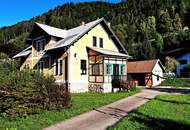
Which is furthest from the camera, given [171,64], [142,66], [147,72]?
[171,64]

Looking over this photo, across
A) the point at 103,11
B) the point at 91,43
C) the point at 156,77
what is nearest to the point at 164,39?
the point at 156,77

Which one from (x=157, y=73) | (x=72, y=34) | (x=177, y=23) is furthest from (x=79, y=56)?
(x=177, y=23)

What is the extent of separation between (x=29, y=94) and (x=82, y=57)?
1533 centimetres

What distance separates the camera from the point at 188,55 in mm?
52906

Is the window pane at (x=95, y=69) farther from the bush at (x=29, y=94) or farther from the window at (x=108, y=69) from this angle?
the bush at (x=29, y=94)

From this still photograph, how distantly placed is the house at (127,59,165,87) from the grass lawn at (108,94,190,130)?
23.2 m

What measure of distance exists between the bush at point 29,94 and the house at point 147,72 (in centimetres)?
2606

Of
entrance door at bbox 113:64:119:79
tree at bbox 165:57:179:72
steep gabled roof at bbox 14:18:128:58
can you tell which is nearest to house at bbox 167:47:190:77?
tree at bbox 165:57:179:72

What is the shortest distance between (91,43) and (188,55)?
27.1 m

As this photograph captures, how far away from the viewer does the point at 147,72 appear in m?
42.3

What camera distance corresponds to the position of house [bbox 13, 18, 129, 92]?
29.5m

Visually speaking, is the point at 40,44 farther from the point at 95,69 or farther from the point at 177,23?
the point at 177,23

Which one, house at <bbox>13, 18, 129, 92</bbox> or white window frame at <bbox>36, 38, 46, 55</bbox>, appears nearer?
house at <bbox>13, 18, 129, 92</bbox>

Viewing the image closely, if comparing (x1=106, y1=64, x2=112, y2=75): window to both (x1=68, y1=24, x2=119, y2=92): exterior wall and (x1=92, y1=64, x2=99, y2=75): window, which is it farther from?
(x1=68, y1=24, x2=119, y2=92): exterior wall
